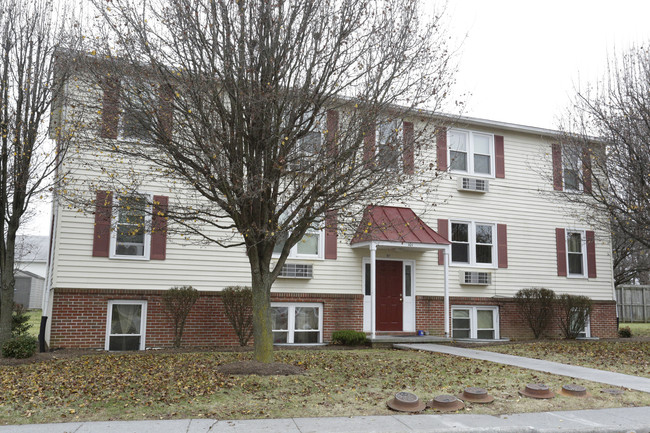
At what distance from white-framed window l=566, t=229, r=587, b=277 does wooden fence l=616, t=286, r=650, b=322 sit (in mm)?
10903

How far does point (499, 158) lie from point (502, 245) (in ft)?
8.75

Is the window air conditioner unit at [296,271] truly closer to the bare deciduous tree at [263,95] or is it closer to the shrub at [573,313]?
the bare deciduous tree at [263,95]

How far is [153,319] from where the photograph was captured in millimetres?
12734

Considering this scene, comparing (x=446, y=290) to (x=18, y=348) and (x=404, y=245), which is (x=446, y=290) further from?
(x=18, y=348)

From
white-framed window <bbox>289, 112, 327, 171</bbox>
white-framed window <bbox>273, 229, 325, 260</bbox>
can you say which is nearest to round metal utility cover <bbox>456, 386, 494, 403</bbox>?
white-framed window <bbox>289, 112, 327, 171</bbox>

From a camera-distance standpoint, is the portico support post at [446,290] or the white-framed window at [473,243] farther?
the white-framed window at [473,243]

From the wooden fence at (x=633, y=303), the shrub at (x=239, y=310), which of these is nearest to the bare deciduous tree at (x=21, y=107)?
the shrub at (x=239, y=310)

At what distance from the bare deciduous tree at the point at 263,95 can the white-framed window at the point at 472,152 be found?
300 inches

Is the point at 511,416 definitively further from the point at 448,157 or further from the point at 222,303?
the point at 448,157

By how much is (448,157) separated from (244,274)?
6818 millimetres

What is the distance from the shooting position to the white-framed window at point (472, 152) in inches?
639

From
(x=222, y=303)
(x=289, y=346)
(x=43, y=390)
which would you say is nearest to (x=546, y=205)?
(x=289, y=346)

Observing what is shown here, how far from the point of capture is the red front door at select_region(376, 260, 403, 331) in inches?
583

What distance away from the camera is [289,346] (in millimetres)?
13398
